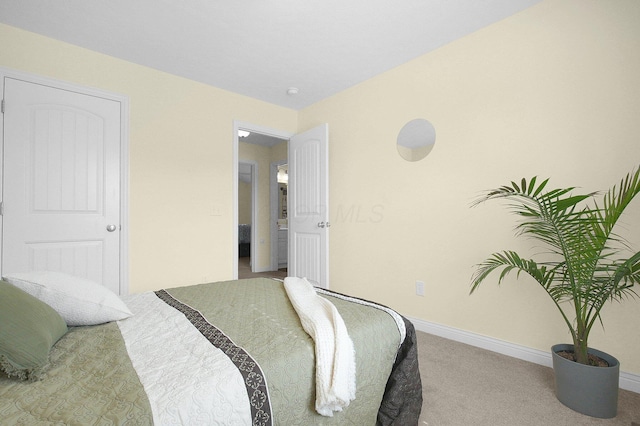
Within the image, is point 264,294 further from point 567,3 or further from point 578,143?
point 567,3

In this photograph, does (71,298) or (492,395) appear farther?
(492,395)

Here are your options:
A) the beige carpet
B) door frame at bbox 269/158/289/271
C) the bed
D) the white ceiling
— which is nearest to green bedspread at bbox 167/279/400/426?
the bed

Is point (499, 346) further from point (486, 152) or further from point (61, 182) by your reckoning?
point (61, 182)

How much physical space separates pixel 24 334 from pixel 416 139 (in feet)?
9.32

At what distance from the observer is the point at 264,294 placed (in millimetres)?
1729

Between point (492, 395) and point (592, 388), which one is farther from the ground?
point (592, 388)

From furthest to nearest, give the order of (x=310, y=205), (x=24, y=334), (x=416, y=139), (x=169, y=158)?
(x=310, y=205), (x=169, y=158), (x=416, y=139), (x=24, y=334)

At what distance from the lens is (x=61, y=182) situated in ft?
8.38

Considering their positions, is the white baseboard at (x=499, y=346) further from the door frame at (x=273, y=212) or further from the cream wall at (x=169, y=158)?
the door frame at (x=273, y=212)

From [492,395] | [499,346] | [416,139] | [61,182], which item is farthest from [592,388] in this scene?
[61,182]

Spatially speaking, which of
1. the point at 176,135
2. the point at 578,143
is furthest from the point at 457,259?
the point at 176,135

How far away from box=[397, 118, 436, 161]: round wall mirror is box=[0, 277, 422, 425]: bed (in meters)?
1.76

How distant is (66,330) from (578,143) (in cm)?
293

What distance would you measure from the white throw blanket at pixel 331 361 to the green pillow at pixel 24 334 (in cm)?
80
